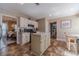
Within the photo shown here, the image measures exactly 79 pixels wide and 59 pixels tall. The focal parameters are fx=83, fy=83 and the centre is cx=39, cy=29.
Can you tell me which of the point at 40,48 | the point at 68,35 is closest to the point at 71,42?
the point at 68,35

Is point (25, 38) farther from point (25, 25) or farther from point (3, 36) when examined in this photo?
point (3, 36)

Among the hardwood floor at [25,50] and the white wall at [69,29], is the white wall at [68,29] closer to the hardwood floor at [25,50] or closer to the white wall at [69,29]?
the white wall at [69,29]

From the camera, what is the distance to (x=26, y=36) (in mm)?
1780

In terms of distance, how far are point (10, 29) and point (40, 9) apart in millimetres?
725

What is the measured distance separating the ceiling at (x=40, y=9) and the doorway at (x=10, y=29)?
0.43ft

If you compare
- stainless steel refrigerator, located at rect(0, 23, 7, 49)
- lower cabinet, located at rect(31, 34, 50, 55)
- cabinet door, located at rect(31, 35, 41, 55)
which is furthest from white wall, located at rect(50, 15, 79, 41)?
stainless steel refrigerator, located at rect(0, 23, 7, 49)

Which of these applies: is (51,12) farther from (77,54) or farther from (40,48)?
(77,54)

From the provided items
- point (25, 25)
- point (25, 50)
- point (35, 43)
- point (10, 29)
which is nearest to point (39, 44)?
point (35, 43)

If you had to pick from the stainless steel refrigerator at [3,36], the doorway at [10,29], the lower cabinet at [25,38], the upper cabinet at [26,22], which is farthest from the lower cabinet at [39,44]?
the stainless steel refrigerator at [3,36]

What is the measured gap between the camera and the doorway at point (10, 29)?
1.60 meters

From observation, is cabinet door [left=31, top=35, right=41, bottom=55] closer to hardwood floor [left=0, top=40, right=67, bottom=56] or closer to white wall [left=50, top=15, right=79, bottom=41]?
hardwood floor [left=0, top=40, right=67, bottom=56]

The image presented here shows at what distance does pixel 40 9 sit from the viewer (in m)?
1.68

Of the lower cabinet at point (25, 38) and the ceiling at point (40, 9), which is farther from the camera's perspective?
the lower cabinet at point (25, 38)

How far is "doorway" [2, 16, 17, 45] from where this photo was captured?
160cm
